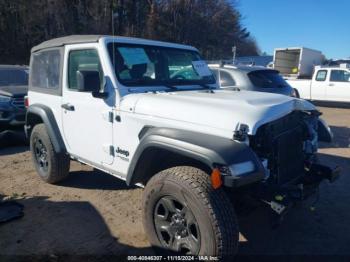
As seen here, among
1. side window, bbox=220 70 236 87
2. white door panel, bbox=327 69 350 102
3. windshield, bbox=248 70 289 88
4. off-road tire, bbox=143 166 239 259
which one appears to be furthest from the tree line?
off-road tire, bbox=143 166 239 259

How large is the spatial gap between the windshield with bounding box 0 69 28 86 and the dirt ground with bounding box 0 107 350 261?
4544mm

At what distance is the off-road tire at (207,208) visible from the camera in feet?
8.38

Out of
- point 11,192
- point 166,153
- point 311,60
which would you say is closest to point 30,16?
point 311,60

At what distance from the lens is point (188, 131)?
9.50 ft

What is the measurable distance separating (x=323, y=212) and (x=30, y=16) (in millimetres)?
27937

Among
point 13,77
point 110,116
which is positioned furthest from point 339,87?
point 110,116

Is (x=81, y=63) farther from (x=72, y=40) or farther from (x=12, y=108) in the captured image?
(x=12, y=108)

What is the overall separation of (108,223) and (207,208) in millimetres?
1689

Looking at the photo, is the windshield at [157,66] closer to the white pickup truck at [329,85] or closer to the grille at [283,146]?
the grille at [283,146]

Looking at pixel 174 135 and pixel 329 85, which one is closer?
pixel 174 135

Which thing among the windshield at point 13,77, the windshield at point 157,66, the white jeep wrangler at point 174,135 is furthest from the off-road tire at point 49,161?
the windshield at point 13,77

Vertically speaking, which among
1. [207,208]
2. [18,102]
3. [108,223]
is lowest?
[108,223]

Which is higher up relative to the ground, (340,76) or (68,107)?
(340,76)

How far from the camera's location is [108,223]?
384cm
